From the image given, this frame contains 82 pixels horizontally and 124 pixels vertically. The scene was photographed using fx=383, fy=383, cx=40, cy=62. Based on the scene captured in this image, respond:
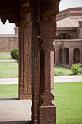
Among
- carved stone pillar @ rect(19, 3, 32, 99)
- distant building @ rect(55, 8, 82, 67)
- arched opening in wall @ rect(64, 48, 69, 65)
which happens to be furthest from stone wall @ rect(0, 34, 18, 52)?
carved stone pillar @ rect(19, 3, 32, 99)

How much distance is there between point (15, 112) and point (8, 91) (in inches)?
220

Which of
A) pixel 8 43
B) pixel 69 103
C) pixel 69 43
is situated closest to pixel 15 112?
pixel 69 103

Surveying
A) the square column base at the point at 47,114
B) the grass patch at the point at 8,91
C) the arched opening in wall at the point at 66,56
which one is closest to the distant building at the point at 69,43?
the arched opening in wall at the point at 66,56

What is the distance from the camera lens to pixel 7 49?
5522cm

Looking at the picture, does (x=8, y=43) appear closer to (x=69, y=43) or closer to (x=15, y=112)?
(x=69, y=43)

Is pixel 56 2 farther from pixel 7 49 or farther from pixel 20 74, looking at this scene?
pixel 7 49

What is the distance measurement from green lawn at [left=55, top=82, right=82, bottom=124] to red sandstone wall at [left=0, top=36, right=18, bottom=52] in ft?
113

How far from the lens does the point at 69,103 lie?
13.3 m

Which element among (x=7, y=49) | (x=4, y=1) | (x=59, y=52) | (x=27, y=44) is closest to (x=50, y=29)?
(x=4, y=1)

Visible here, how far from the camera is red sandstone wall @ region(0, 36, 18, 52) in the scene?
53.3 m

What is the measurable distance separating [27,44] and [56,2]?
545 centimetres

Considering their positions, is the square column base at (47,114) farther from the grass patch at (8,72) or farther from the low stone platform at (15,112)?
the grass patch at (8,72)

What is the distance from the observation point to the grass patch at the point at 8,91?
15398 millimetres

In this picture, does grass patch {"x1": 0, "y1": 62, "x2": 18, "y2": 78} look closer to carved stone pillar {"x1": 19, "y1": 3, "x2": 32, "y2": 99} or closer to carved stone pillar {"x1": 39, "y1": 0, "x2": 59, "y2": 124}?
carved stone pillar {"x1": 19, "y1": 3, "x2": 32, "y2": 99}
